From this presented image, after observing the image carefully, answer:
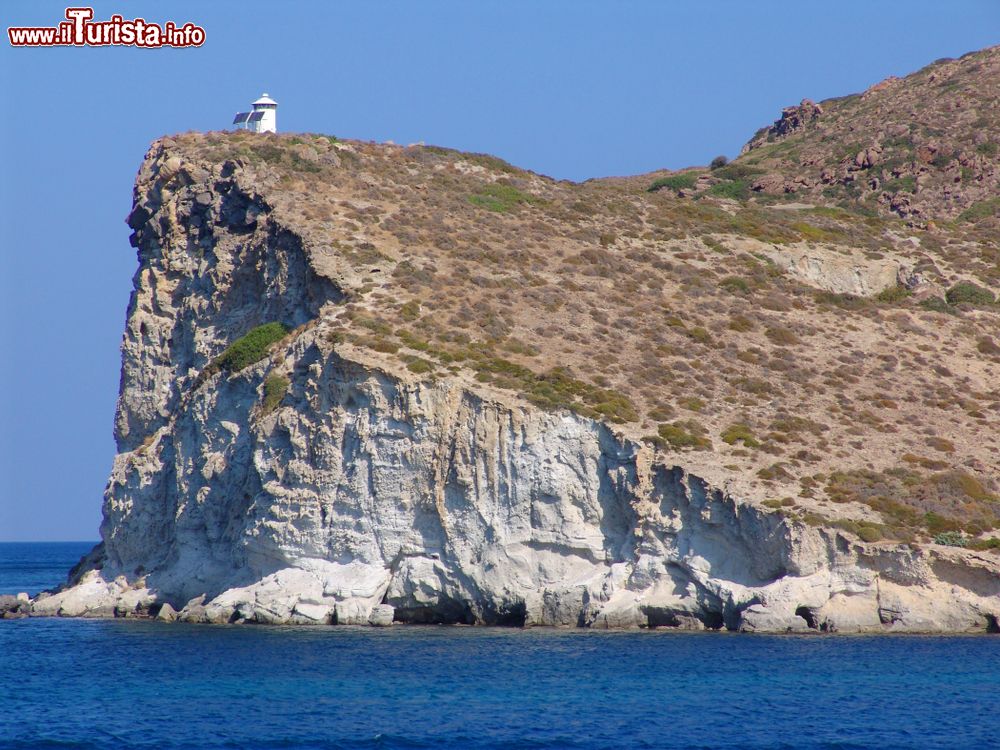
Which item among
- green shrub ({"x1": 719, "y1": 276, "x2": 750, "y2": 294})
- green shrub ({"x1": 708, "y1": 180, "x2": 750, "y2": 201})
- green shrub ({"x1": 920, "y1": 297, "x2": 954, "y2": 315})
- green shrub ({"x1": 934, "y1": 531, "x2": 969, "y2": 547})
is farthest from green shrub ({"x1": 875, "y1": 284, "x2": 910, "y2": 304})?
green shrub ({"x1": 934, "y1": 531, "x2": 969, "y2": 547})

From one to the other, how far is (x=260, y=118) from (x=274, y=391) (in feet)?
79.9

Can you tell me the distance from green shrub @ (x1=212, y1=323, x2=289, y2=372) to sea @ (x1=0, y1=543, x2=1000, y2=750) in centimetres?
1162

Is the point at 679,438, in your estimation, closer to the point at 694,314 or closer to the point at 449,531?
the point at 449,531

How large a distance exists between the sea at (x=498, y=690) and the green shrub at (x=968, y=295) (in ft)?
107

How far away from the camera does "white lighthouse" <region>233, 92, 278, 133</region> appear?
227ft

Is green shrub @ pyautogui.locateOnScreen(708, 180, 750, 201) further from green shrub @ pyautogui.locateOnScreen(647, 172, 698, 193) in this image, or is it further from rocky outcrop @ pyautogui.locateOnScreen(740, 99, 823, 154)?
rocky outcrop @ pyautogui.locateOnScreen(740, 99, 823, 154)

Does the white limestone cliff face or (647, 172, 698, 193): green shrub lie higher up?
(647, 172, 698, 193): green shrub

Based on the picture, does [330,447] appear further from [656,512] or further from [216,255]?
[216,255]

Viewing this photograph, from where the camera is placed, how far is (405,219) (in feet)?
204

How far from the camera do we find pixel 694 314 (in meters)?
60.7

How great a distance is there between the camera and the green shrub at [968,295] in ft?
227

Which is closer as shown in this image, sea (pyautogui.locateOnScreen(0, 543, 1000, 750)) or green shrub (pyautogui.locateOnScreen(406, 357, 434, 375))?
sea (pyautogui.locateOnScreen(0, 543, 1000, 750))

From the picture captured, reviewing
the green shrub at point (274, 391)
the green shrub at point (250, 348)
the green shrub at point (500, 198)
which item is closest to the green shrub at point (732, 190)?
the green shrub at point (500, 198)

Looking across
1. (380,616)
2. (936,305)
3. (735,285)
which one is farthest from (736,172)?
(380,616)
